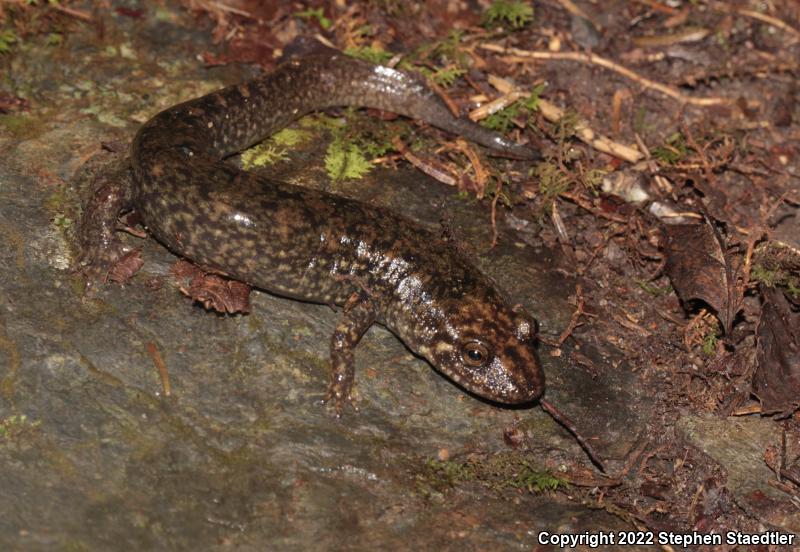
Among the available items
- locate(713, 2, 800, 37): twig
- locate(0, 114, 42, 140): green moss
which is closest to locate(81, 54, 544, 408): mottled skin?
locate(0, 114, 42, 140): green moss

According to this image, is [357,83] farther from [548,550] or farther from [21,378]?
[548,550]

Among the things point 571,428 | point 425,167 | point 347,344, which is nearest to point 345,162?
point 425,167

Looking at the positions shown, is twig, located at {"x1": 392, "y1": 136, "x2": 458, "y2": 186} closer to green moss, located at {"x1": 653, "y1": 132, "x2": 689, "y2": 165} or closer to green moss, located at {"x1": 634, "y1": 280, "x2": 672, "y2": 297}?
green moss, located at {"x1": 634, "y1": 280, "x2": 672, "y2": 297}

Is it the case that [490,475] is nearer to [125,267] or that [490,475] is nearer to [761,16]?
[125,267]

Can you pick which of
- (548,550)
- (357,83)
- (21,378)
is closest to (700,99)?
(357,83)

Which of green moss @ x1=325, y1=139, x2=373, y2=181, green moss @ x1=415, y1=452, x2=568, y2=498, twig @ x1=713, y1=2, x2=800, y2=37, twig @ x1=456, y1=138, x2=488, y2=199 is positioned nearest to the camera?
green moss @ x1=415, y1=452, x2=568, y2=498

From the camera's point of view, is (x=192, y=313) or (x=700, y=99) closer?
(x=192, y=313)
